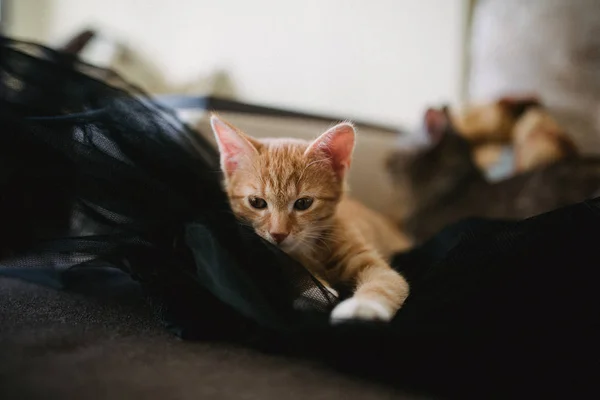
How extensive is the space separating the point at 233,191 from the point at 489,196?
0.81 metres

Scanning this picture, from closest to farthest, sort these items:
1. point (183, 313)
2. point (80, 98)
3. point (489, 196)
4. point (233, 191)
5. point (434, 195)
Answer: point (183, 313) < point (80, 98) < point (233, 191) < point (489, 196) < point (434, 195)

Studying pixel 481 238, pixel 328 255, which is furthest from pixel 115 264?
pixel 481 238

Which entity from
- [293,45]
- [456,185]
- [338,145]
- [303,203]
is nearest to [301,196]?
[303,203]

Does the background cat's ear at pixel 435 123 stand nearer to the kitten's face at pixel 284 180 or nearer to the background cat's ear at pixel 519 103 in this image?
the background cat's ear at pixel 519 103

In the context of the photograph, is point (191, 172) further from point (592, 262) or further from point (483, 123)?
point (483, 123)

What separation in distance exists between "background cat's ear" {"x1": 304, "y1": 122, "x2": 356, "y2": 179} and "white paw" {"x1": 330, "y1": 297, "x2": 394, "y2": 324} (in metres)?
0.34

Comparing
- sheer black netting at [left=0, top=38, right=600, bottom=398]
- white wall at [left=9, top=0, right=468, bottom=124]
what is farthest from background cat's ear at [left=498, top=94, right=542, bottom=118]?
sheer black netting at [left=0, top=38, right=600, bottom=398]

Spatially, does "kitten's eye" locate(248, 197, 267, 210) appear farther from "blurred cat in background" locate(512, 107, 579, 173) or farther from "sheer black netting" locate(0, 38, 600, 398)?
"blurred cat in background" locate(512, 107, 579, 173)

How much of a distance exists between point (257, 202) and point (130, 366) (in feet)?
1.37

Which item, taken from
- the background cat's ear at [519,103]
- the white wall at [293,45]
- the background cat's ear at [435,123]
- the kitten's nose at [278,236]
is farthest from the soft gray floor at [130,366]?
the white wall at [293,45]

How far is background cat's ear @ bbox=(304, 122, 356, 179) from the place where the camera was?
0.82 m

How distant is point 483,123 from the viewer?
1.44m

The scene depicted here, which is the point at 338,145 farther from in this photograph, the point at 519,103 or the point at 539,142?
the point at 519,103

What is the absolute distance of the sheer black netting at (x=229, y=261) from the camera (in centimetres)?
49
